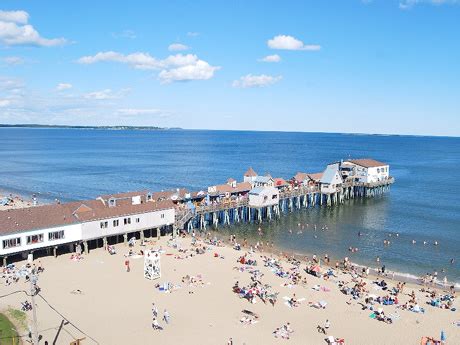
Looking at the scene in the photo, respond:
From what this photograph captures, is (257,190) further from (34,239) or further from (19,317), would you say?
(19,317)

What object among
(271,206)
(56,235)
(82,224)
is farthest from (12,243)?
(271,206)

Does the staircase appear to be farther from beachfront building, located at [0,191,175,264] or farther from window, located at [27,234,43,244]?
window, located at [27,234,43,244]

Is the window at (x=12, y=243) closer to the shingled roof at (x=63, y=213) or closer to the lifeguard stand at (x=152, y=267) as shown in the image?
the shingled roof at (x=63, y=213)

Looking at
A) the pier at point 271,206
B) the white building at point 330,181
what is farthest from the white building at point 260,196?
the white building at point 330,181

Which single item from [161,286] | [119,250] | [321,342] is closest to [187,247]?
[119,250]

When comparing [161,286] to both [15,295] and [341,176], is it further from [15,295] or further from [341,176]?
[341,176]

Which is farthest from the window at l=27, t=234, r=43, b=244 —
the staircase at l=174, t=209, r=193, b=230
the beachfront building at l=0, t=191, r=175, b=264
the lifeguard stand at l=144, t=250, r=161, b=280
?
the staircase at l=174, t=209, r=193, b=230
